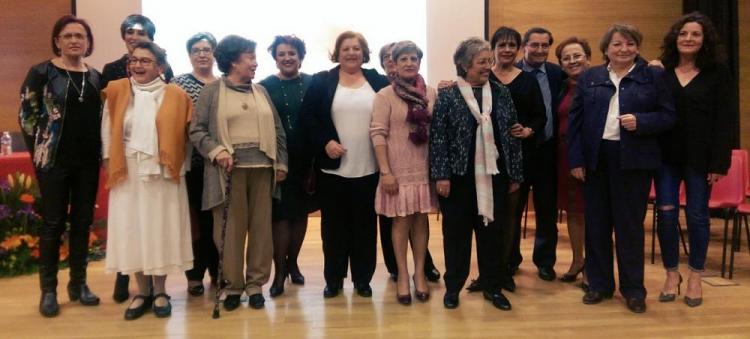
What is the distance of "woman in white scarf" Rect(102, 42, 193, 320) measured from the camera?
2.81 m

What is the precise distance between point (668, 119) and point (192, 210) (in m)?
2.50

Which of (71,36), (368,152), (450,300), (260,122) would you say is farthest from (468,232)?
(71,36)

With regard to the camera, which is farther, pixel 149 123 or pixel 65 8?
pixel 65 8

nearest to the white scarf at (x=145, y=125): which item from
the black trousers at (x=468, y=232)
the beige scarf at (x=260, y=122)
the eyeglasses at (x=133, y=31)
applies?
the beige scarf at (x=260, y=122)

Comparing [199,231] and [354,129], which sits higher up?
[354,129]

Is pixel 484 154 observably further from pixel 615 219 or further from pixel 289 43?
pixel 289 43

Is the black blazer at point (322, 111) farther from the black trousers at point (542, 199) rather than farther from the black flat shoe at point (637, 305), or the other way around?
the black flat shoe at point (637, 305)

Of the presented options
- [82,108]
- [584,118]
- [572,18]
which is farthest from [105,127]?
[572,18]

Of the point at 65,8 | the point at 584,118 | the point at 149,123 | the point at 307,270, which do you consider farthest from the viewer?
the point at 65,8

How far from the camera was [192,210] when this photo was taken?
10.6 feet

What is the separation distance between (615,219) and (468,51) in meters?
1.14

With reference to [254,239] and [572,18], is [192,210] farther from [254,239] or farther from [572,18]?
[572,18]

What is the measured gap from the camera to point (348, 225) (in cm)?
327

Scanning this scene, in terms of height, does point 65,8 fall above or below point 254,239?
above
